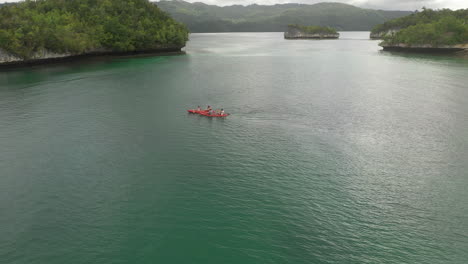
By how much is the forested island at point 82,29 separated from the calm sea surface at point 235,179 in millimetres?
50235

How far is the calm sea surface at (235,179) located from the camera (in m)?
24.8

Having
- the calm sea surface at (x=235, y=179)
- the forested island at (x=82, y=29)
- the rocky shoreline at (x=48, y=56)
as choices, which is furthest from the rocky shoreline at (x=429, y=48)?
the rocky shoreline at (x=48, y=56)

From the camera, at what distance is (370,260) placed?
23219 mm

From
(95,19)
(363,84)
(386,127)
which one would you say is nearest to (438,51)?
(363,84)

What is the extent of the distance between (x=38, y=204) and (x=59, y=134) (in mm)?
21016

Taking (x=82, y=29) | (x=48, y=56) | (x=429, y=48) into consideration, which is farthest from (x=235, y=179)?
(x=429, y=48)

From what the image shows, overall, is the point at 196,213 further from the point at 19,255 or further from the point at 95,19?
the point at 95,19

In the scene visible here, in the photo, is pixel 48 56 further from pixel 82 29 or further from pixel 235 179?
pixel 235 179

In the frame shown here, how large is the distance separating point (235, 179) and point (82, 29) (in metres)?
135

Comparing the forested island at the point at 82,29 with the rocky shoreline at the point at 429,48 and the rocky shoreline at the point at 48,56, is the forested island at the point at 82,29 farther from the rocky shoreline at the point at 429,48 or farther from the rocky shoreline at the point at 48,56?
the rocky shoreline at the point at 429,48

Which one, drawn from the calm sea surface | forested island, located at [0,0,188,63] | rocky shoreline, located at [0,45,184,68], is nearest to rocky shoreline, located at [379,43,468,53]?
the calm sea surface

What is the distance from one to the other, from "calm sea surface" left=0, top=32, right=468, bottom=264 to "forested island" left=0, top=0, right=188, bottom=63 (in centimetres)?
5024

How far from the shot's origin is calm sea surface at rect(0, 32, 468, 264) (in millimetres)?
24781

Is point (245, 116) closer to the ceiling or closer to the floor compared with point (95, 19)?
closer to the floor
